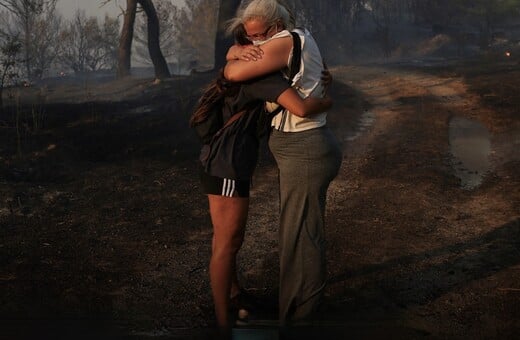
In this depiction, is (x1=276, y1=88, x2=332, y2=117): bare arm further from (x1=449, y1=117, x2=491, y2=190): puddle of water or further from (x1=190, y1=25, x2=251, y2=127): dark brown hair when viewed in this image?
(x1=449, y1=117, x2=491, y2=190): puddle of water

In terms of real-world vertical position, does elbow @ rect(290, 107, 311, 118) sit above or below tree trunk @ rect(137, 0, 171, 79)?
below

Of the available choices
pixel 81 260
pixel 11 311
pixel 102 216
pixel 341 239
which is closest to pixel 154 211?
pixel 102 216

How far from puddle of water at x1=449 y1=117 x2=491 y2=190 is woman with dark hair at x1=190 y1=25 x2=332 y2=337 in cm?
445

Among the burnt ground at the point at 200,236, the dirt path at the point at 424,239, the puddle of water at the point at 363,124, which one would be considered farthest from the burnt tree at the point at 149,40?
the dirt path at the point at 424,239

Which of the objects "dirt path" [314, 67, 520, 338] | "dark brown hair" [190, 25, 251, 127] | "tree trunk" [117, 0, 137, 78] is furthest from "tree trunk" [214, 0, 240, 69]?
"dark brown hair" [190, 25, 251, 127]

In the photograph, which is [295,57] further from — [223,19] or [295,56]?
[223,19]

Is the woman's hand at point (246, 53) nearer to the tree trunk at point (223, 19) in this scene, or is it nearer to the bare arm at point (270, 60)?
the bare arm at point (270, 60)

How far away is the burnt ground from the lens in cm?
362

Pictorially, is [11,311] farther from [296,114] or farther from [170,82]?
[170,82]

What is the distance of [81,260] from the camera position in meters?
4.81

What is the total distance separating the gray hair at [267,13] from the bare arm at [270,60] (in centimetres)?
14

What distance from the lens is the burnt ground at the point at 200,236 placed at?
362cm

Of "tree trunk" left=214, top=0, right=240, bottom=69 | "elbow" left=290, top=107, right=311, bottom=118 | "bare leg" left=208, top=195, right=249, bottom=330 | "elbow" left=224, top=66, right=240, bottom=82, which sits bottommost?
"bare leg" left=208, top=195, right=249, bottom=330

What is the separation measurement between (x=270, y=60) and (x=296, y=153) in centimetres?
54
